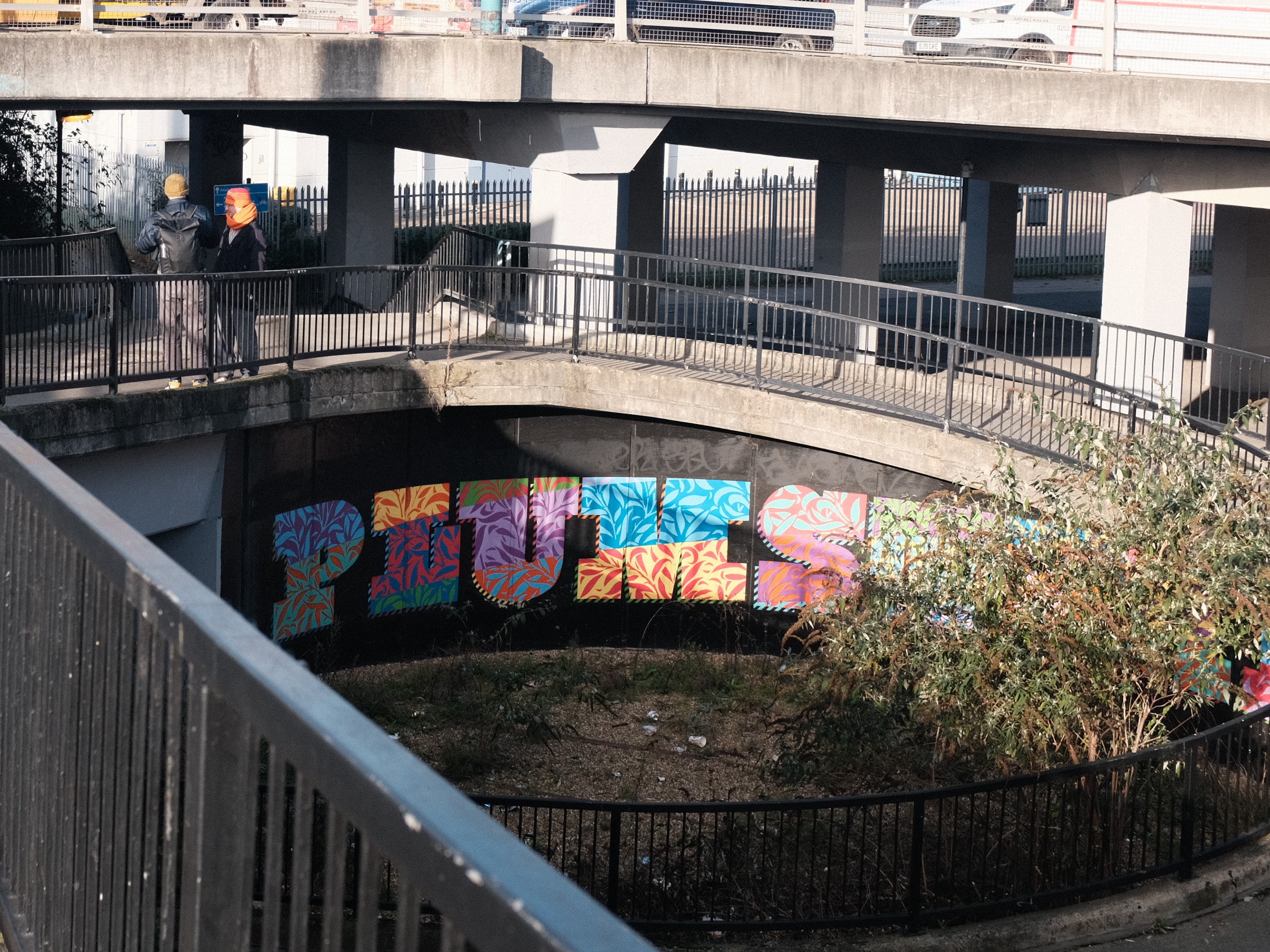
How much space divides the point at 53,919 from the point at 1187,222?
17.0 metres

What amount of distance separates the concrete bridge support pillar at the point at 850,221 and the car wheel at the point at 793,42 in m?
2.70

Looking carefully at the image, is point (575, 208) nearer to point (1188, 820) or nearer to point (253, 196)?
point (1188, 820)

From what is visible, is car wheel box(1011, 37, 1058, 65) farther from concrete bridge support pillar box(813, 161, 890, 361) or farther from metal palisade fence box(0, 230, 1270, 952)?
metal palisade fence box(0, 230, 1270, 952)

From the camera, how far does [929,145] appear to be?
21547 millimetres

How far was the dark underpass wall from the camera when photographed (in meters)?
15.8

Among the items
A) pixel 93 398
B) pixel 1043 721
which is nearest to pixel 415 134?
pixel 93 398

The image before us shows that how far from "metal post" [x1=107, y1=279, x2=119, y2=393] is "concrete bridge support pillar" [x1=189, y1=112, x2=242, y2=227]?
13783 mm

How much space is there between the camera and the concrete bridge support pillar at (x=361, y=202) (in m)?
23.9

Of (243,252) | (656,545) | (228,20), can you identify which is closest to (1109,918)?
(656,545)

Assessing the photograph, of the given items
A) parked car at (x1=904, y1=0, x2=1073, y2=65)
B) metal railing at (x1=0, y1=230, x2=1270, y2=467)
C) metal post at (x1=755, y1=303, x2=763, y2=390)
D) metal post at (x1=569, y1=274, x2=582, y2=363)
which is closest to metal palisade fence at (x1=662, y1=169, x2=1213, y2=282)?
parked car at (x1=904, y1=0, x2=1073, y2=65)

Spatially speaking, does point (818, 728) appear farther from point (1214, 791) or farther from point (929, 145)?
point (929, 145)

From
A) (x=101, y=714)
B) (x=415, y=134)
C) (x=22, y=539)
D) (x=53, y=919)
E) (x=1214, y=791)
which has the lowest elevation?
(x=1214, y=791)

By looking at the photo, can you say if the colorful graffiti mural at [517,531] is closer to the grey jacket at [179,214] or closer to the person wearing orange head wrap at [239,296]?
the person wearing orange head wrap at [239,296]

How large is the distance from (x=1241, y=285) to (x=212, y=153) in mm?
16413
